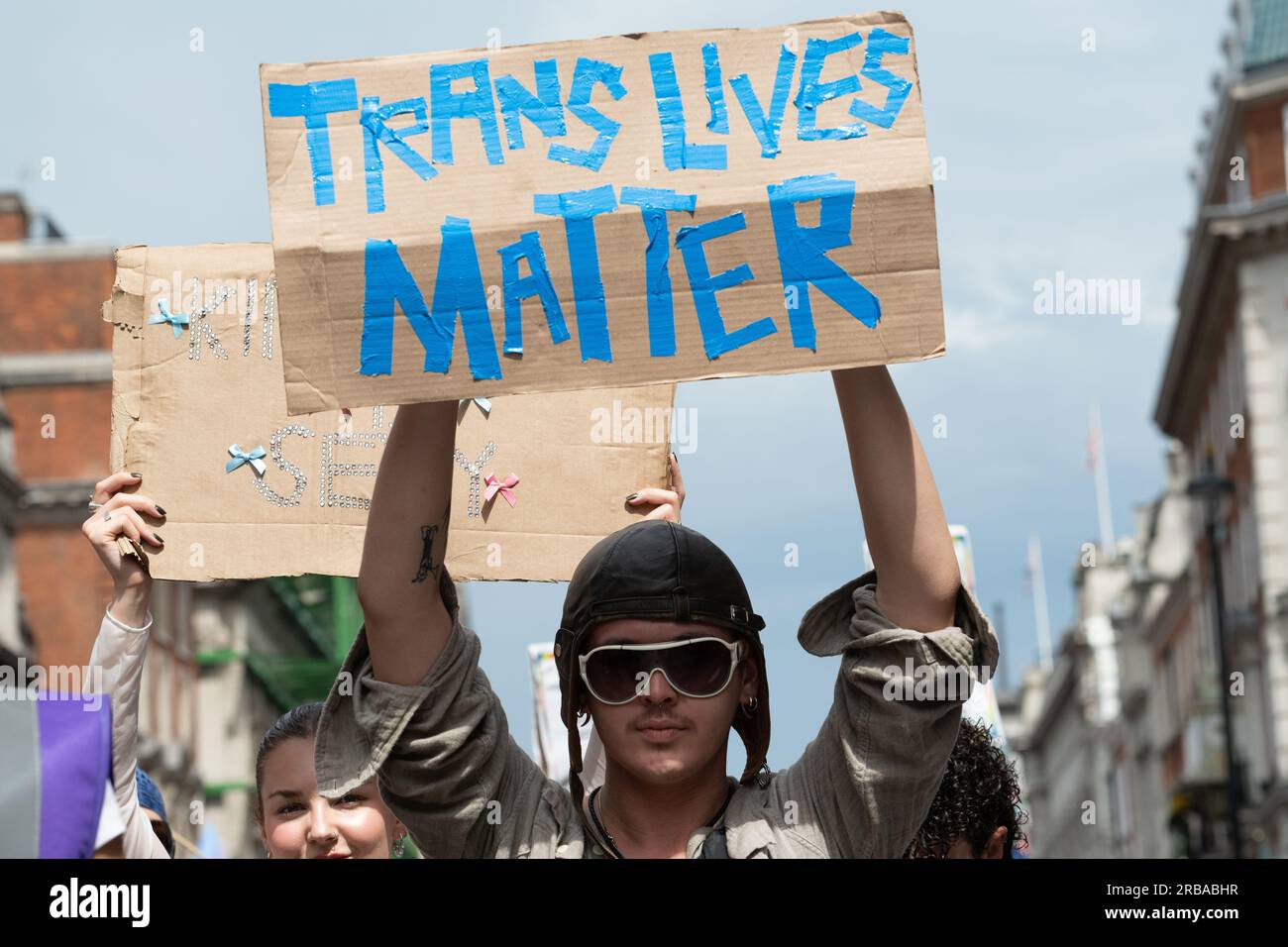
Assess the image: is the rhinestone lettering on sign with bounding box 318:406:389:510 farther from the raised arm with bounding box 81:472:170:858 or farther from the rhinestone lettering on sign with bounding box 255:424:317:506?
the raised arm with bounding box 81:472:170:858

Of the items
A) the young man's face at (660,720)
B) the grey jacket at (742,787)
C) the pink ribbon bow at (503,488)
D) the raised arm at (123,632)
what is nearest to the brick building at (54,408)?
the pink ribbon bow at (503,488)

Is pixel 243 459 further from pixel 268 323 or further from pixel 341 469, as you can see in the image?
pixel 268 323

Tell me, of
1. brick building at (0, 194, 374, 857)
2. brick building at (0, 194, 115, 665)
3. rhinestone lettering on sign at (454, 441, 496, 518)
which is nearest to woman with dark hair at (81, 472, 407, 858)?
rhinestone lettering on sign at (454, 441, 496, 518)

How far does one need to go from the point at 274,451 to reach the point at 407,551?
1.34 metres

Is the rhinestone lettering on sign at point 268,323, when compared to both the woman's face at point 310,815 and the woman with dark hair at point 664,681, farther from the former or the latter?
the woman with dark hair at point 664,681

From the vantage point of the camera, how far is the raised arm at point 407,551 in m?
3.30

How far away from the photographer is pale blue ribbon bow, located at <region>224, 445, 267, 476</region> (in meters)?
4.51

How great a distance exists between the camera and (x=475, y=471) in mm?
4559

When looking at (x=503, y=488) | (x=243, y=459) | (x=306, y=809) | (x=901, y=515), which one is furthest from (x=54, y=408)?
(x=901, y=515)

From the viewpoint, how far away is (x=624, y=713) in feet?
10.8

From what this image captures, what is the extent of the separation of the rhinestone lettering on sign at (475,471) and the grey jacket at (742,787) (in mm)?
1060
